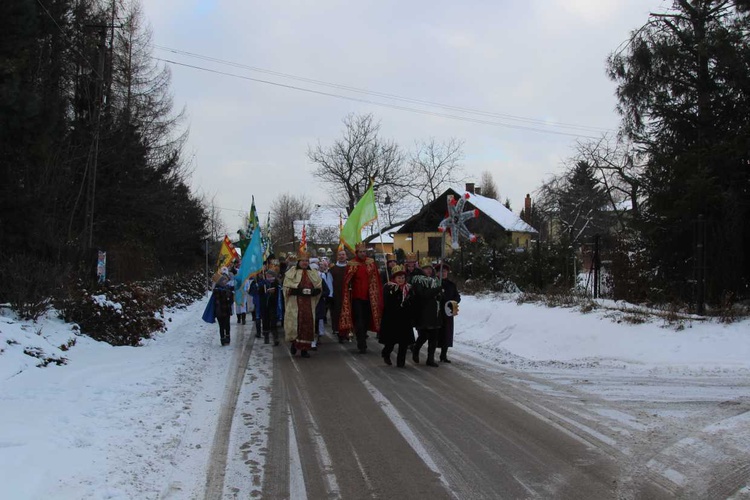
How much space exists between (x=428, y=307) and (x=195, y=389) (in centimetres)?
390

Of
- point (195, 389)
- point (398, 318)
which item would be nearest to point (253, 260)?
point (398, 318)

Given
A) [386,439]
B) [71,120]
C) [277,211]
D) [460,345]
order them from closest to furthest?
[386,439] → [460,345] → [71,120] → [277,211]

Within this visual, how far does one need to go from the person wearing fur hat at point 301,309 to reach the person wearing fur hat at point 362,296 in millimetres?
796

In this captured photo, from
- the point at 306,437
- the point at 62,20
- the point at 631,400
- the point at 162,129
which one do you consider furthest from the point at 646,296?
the point at 162,129

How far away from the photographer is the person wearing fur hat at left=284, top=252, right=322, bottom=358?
10.7m

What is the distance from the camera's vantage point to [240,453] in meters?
5.20

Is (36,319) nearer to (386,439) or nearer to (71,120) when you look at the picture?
(386,439)

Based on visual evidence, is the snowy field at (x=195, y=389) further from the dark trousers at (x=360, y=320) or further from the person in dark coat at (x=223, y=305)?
the dark trousers at (x=360, y=320)

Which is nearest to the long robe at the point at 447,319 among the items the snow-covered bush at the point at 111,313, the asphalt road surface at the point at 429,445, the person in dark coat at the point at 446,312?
the person in dark coat at the point at 446,312

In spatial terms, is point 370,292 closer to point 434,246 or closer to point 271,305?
point 271,305

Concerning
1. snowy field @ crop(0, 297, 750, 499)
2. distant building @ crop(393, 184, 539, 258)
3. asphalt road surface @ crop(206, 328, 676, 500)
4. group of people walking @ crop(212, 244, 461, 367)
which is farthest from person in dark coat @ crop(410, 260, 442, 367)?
distant building @ crop(393, 184, 539, 258)

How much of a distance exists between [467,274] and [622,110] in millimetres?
8399

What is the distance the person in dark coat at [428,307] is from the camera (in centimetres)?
956

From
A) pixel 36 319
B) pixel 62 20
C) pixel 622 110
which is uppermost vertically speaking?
pixel 62 20
